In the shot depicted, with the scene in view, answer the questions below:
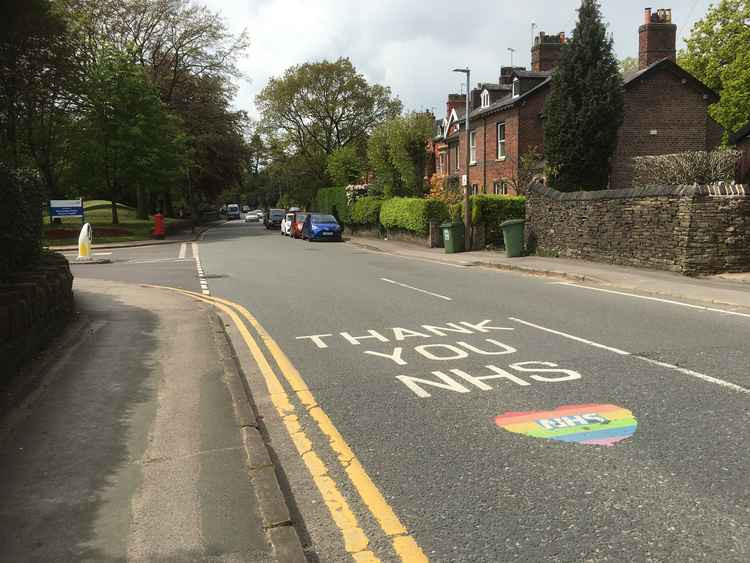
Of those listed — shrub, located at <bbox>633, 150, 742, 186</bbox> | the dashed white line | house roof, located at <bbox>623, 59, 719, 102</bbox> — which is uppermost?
house roof, located at <bbox>623, 59, 719, 102</bbox>

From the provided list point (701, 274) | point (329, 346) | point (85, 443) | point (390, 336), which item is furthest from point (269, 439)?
point (701, 274)

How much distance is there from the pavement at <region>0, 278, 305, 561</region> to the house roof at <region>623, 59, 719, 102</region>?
29.4 meters

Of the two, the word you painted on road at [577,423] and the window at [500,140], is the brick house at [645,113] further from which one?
the word you painted on road at [577,423]

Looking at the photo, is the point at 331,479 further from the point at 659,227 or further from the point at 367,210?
the point at 367,210

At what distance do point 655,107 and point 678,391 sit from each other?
3015cm

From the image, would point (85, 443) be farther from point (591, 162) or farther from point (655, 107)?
point (655, 107)

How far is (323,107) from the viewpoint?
204ft

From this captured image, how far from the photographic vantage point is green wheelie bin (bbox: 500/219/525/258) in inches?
862

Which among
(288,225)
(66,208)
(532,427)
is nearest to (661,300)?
(532,427)

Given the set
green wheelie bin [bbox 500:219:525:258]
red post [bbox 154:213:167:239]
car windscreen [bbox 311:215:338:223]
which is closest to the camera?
green wheelie bin [bbox 500:219:525:258]

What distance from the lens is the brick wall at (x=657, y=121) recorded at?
1252 inches

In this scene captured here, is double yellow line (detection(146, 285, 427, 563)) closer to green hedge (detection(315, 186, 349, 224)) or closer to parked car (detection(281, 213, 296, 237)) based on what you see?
parked car (detection(281, 213, 296, 237))

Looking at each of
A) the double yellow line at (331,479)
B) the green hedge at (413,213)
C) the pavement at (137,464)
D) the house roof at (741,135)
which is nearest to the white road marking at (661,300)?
the double yellow line at (331,479)

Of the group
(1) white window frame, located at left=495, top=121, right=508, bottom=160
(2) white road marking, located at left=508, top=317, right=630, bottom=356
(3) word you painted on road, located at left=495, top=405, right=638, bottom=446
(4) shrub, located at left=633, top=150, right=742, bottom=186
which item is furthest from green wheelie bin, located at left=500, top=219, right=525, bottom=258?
(3) word you painted on road, located at left=495, top=405, right=638, bottom=446
